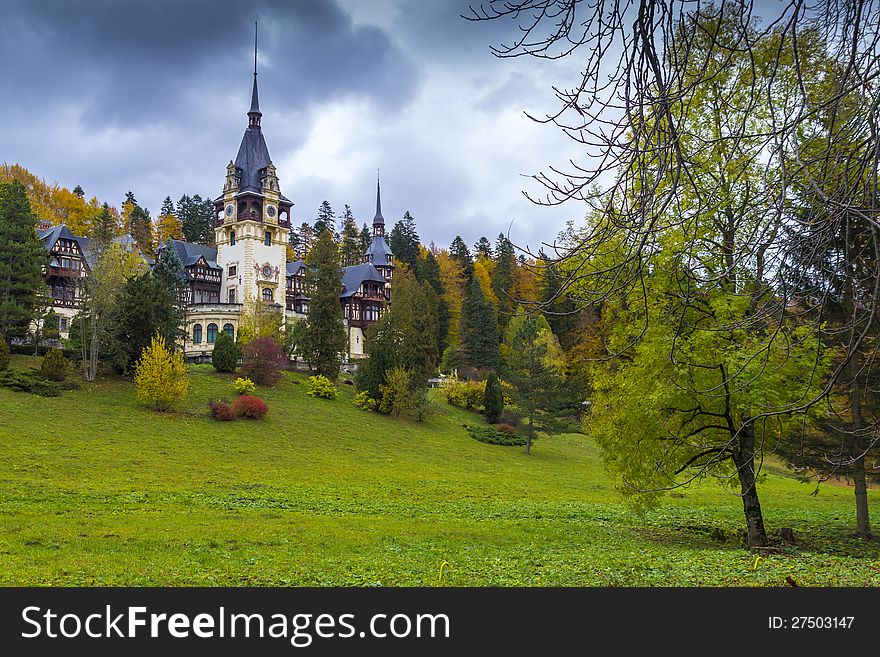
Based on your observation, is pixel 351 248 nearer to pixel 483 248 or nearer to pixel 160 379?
pixel 483 248

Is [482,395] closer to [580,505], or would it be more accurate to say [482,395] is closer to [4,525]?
[580,505]

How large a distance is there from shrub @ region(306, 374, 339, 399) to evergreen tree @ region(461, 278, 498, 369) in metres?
17.1

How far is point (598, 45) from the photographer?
3.24 meters

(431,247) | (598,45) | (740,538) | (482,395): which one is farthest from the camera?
(431,247)

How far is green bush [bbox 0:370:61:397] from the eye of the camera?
2891 centimetres

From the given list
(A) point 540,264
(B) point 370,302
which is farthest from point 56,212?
(A) point 540,264

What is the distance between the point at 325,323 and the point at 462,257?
33.3 meters

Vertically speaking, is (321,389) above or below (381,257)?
below

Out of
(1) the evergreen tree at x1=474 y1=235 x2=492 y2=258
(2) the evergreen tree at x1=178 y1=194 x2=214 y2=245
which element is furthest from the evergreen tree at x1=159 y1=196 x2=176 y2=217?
(1) the evergreen tree at x1=474 y1=235 x2=492 y2=258

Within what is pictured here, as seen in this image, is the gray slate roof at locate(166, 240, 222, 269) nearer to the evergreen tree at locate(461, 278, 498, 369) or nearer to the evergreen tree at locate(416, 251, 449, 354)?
the evergreen tree at locate(416, 251, 449, 354)

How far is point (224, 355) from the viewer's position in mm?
39031

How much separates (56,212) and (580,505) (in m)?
69.1

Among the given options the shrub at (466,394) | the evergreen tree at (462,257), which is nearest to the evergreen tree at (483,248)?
the evergreen tree at (462,257)

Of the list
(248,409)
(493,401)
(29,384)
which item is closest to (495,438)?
(493,401)
